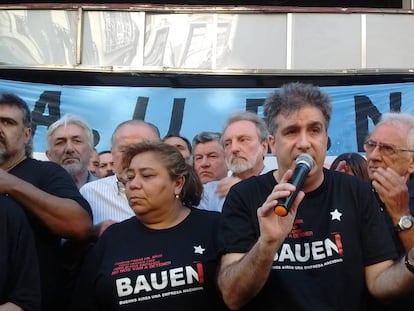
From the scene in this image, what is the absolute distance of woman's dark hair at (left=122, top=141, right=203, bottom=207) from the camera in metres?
2.85

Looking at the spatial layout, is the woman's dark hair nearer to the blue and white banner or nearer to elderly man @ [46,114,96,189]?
elderly man @ [46,114,96,189]

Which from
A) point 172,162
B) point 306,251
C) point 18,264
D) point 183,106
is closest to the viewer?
point 306,251

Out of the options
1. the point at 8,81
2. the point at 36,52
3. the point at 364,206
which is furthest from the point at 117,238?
the point at 36,52

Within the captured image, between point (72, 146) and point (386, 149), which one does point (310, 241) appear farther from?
point (72, 146)

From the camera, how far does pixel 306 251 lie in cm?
227

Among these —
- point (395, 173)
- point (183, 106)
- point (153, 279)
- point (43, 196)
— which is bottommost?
point (153, 279)

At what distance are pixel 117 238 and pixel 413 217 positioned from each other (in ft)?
3.66

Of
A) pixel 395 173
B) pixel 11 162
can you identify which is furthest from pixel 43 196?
pixel 395 173

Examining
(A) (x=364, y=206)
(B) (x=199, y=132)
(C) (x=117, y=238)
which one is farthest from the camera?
(B) (x=199, y=132)

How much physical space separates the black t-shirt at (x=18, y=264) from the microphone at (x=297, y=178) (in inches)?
38.5

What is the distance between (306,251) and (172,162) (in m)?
0.79

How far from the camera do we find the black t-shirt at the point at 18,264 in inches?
95.4

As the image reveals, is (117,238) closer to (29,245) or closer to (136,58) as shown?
(29,245)

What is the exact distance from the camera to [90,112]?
4.40 meters
